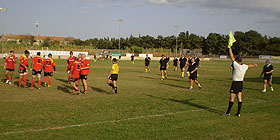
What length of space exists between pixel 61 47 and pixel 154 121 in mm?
84450

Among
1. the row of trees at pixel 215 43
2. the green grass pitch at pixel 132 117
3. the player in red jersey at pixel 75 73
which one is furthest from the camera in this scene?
the row of trees at pixel 215 43

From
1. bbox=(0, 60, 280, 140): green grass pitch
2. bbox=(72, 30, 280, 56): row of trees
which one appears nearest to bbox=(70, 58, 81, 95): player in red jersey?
bbox=(0, 60, 280, 140): green grass pitch

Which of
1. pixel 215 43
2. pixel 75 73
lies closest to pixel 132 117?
pixel 75 73

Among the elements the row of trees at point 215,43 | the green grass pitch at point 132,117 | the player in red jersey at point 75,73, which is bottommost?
the green grass pitch at point 132,117

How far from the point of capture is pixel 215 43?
106500 millimetres

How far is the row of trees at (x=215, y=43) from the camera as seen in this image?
308ft

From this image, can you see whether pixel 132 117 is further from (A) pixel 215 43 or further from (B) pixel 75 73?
(A) pixel 215 43

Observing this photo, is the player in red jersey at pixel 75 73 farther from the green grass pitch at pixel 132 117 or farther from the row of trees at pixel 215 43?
the row of trees at pixel 215 43

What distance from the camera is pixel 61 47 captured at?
8738 centimetres

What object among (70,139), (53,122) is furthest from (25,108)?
(70,139)

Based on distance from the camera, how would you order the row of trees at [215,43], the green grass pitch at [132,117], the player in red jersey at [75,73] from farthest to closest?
the row of trees at [215,43] < the player in red jersey at [75,73] < the green grass pitch at [132,117]

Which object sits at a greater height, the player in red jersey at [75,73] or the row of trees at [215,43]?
the row of trees at [215,43]

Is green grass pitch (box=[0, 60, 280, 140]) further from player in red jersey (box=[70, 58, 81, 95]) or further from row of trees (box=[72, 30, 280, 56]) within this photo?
row of trees (box=[72, 30, 280, 56])

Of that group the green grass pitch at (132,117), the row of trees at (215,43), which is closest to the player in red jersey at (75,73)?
the green grass pitch at (132,117)
